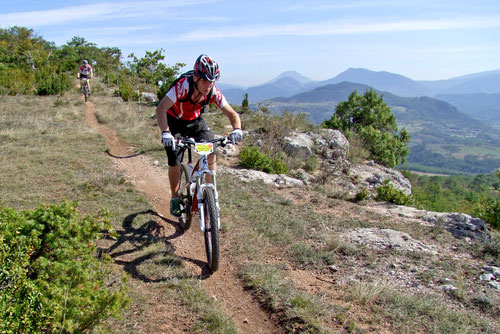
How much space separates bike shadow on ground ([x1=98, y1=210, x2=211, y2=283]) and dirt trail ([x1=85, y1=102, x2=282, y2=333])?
0.21 feet

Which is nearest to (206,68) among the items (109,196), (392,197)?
(109,196)

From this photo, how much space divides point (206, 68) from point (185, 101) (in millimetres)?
736

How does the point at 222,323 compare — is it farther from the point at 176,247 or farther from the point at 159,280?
the point at 176,247

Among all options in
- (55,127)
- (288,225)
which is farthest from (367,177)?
(55,127)

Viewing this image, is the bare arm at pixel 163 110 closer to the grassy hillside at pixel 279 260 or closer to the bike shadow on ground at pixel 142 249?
the bike shadow on ground at pixel 142 249

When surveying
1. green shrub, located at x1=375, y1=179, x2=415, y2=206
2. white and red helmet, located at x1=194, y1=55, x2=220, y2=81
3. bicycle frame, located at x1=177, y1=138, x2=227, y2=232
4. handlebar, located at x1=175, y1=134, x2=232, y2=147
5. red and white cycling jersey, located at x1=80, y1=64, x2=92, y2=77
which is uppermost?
red and white cycling jersey, located at x1=80, y1=64, x2=92, y2=77

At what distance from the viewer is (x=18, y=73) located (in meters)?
21.0

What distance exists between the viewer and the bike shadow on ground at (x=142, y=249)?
402 cm

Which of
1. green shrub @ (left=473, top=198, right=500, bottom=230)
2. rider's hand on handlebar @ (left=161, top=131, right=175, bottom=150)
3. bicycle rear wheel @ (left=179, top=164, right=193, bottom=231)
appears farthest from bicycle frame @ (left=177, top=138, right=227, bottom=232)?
green shrub @ (left=473, top=198, right=500, bottom=230)

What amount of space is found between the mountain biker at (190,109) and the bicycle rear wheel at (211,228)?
0.62 m

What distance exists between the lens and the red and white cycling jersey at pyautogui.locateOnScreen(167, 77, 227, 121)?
4.37 m

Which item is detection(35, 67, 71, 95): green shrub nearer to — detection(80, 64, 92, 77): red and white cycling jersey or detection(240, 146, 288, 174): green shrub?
detection(80, 64, 92, 77): red and white cycling jersey

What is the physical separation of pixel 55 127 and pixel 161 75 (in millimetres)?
9117

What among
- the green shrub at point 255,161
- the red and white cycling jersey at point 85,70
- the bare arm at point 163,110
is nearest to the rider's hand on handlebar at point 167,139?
the bare arm at point 163,110
